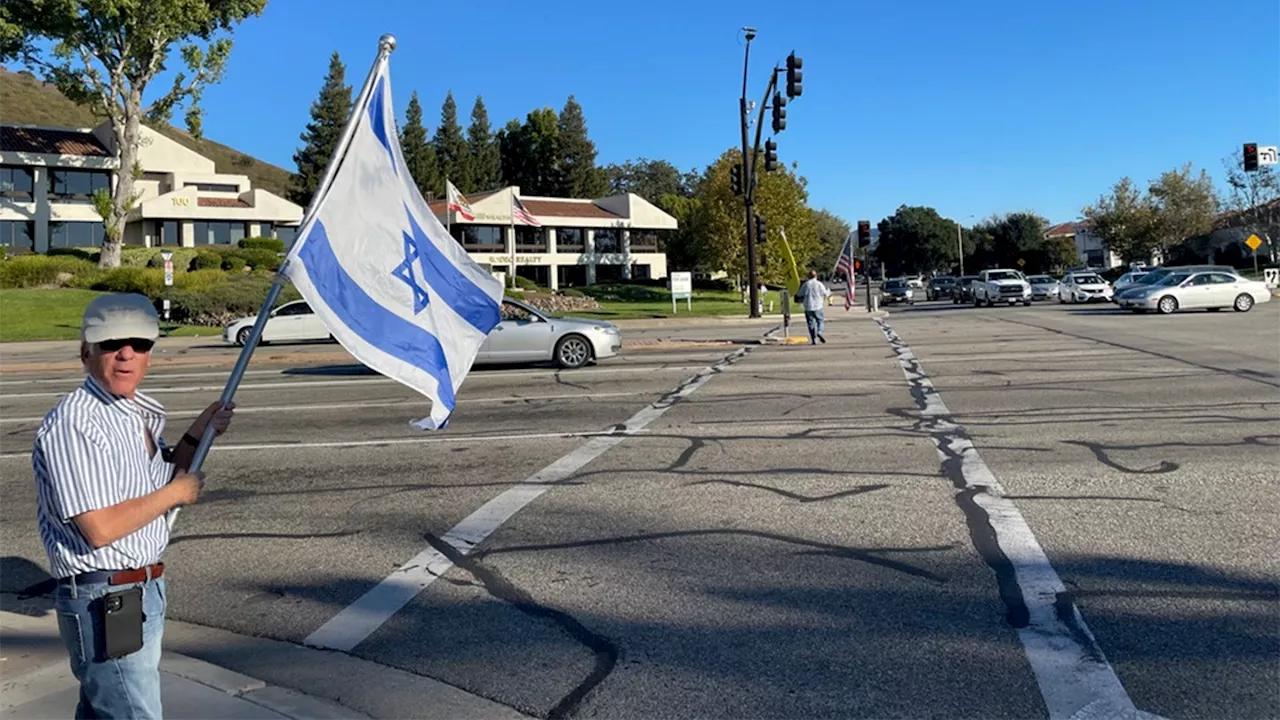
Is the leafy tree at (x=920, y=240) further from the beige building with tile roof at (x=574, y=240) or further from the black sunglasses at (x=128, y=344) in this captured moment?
the black sunglasses at (x=128, y=344)

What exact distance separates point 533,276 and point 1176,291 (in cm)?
5102

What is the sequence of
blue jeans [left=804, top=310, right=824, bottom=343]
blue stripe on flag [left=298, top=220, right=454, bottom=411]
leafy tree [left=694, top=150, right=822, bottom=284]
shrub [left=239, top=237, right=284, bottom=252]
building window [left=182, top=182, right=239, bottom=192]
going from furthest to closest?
building window [left=182, top=182, right=239, bottom=192], shrub [left=239, top=237, right=284, bottom=252], leafy tree [left=694, top=150, right=822, bottom=284], blue jeans [left=804, top=310, right=824, bottom=343], blue stripe on flag [left=298, top=220, right=454, bottom=411]

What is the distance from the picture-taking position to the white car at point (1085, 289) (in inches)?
1683

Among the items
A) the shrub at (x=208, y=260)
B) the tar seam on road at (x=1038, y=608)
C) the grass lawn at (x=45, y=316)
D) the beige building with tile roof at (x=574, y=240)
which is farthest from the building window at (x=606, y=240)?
the tar seam on road at (x=1038, y=608)

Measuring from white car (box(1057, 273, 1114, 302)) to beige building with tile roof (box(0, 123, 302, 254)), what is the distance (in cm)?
4819

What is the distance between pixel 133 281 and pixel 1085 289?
40733 mm

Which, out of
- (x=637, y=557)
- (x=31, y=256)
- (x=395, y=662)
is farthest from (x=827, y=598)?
(x=31, y=256)

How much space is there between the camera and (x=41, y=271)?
42219mm

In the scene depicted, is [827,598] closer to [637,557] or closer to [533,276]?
[637,557]

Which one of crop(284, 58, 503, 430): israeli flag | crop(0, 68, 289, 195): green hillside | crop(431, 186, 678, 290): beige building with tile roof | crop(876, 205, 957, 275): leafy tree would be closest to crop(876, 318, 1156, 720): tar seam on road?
crop(284, 58, 503, 430): israeli flag

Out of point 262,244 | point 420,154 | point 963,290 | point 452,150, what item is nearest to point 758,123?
point 963,290

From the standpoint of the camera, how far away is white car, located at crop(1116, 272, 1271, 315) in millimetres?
29938

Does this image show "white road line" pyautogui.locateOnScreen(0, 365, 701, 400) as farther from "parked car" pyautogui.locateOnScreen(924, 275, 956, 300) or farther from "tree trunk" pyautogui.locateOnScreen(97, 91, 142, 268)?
"parked car" pyautogui.locateOnScreen(924, 275, 956, 300)

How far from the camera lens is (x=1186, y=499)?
6812 millimetres
